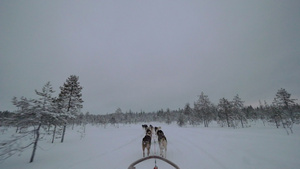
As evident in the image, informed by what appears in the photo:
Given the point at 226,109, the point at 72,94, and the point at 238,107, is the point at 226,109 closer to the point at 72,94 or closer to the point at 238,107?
the point at 238,107

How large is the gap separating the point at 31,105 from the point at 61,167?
647 centimetres

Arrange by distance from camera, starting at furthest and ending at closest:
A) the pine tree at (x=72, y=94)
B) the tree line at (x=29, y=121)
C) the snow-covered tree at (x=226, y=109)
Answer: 1. the snow-covered tree at (x=226, y=109)
2. the pine tree at (x=72, y=94)
3. the tree line at (x=29, y=121)

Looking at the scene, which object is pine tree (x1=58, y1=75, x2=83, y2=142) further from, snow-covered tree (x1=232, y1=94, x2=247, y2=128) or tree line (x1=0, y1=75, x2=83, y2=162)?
snow-covered tree (x1=232, y1=94, x2=247, y2=128)

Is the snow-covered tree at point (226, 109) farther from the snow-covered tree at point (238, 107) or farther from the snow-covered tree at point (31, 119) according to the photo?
the snow-covered tree at point (31, 119)

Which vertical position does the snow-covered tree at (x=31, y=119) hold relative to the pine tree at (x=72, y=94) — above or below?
below

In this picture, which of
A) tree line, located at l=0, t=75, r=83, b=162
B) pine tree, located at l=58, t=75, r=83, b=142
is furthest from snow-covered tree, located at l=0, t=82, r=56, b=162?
pine tree, located at l=58, t=75, r=83, b=142

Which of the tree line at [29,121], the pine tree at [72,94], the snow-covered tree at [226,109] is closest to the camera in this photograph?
the tree line at [29,121]

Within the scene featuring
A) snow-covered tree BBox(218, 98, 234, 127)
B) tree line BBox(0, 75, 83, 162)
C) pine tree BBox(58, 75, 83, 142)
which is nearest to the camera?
tree line BBox(0, 75, 83, 162)

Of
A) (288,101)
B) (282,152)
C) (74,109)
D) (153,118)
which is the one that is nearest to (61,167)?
(74,109)

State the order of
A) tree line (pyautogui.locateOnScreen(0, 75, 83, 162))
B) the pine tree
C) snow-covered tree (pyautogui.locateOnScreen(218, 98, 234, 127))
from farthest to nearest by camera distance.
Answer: snow-covered tree (pyautogui.locateOnScreen(218, 98, 234, 127)), the pine tree, tree line (pyautogui.locateOnScreen(0, 75, 83, 162))

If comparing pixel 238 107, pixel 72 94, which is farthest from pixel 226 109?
pixel 72 94

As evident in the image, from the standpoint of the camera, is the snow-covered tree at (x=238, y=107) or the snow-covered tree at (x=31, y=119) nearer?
the snow-covered tree at (x=31, y=119)

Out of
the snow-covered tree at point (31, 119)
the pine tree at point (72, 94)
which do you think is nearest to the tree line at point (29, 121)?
the snow-covered tree at point (31, 119)

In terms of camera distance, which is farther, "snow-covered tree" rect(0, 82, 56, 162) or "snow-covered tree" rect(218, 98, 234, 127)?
"snow-covered tree" rect(218, 98, 234, 127)
